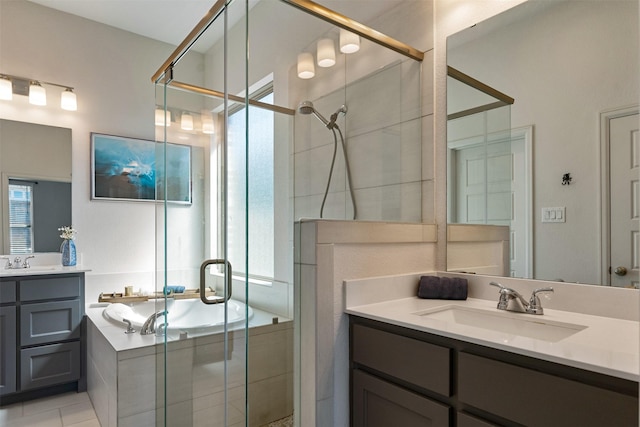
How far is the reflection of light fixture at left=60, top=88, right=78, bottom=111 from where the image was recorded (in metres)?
3.17

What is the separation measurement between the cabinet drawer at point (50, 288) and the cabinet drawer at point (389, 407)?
230cm

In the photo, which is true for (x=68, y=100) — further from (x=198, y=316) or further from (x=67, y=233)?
(x=198, y=316)

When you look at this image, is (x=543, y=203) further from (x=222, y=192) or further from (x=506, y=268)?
(x=222, y=192)

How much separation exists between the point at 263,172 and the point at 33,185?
251 centimetres

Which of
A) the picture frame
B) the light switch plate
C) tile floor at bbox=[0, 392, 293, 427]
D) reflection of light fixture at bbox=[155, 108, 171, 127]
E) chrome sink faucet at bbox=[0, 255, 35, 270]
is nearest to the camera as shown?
the light switch plate

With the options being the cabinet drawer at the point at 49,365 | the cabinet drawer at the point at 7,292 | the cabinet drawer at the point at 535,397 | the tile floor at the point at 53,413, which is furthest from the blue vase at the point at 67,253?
the cabinet drawer at the point at 535,397

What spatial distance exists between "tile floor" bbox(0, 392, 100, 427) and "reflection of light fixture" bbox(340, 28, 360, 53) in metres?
2.46

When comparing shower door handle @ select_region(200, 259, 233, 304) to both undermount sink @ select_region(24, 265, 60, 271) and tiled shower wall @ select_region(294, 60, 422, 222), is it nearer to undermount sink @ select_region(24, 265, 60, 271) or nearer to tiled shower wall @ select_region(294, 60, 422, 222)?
tiled shower wall @ select_region(294, 60, 422, 222)

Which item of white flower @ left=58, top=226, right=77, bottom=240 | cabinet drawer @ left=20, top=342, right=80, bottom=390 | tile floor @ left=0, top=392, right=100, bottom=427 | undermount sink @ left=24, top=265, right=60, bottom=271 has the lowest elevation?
tile floor @ left=0, top=392, right=100, bottom=427

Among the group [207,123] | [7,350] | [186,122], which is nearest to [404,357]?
[207,123]

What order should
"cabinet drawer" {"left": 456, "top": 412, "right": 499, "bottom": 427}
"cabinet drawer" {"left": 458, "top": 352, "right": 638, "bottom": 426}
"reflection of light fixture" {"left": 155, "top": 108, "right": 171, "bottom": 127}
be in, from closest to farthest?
"cabinet drawer" {"left": 458, "top": 352, "right": 638, "bottom": 426} < "cabinet drawer" {"left": 456, "top": 412, "right": 499, "bottom": 427} < "reflection of light fixture" {"left": 155, "top": 108, "right": 171, "bottom": 127}

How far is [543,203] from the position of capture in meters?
1.48

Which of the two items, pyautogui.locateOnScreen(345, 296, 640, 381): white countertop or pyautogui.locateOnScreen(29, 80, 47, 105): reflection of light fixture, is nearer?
pyautogui.locateOnScreen(345, 296, 640, 381): white countertop

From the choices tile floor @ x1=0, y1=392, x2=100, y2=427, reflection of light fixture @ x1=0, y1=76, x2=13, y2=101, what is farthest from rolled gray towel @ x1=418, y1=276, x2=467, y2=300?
reflection of light fixture @ x1=0, y1=76, x2=13, y2=101
